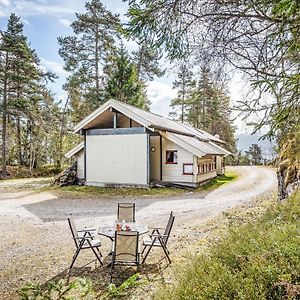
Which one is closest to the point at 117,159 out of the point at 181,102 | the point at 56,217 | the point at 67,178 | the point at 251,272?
the point at 67,178

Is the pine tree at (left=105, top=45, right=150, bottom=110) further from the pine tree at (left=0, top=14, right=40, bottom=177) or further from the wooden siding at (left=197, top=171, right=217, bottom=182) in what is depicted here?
the wooden siding at (left=197, top=171, right=217, bottom=182)

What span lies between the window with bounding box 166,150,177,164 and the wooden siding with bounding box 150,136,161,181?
61 cm

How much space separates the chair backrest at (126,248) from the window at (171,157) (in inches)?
507

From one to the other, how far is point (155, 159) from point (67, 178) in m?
5.77

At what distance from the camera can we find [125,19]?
16.0 ft

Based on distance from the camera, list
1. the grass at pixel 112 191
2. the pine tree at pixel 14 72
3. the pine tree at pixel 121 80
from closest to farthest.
Answer: the grass at pixel 112 191, the pine tree at pixel 14 72, the pine tree at pixel 121 80

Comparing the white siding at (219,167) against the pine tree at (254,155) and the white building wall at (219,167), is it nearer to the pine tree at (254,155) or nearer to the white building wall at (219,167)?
the white building wall at (219,167)

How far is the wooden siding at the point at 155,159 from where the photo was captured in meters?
19.0

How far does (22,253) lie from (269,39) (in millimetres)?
7106

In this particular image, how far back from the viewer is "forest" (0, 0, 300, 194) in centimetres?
471

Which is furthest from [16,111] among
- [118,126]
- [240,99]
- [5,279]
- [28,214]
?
[240,99]

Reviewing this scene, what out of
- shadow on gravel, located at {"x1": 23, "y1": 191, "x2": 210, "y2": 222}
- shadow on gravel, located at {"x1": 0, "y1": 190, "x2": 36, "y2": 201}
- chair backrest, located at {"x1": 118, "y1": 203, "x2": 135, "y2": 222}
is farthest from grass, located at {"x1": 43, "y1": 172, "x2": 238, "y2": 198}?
chair backrest, located at {"x1": 118, "y1": 203, "x2": 135, "y2": 222}

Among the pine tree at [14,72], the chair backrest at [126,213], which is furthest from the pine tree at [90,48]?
the chair backrest at [126,213]

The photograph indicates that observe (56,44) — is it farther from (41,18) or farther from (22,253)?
(22,253)
